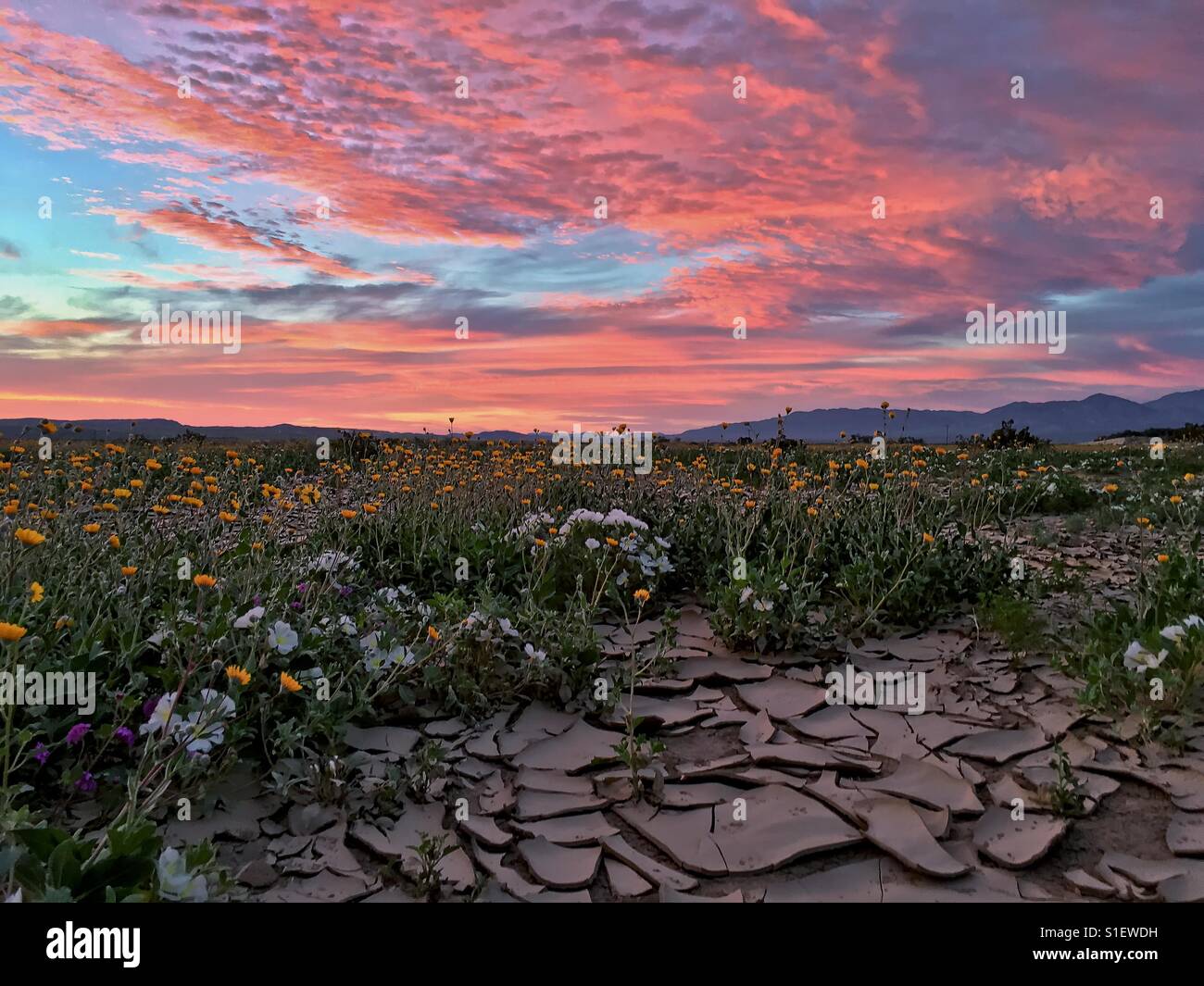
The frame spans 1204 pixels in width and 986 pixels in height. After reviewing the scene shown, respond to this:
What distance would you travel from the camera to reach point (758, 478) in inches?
462

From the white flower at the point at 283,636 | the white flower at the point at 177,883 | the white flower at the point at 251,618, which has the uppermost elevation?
the white flower at the point at 251,618

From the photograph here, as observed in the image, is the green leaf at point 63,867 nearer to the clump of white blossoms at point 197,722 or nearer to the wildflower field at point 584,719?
the wildflower field at point 584,719

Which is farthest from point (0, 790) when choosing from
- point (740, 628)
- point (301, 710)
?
point (740, 628)

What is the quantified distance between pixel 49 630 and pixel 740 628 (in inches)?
146

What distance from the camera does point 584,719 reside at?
13.9 feet

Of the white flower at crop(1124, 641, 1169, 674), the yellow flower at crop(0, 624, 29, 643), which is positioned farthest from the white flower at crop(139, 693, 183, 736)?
the white flower at crop(1124, 641, 1169, 674)

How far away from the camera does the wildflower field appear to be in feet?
9.44

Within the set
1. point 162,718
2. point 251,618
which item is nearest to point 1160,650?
point 251,618

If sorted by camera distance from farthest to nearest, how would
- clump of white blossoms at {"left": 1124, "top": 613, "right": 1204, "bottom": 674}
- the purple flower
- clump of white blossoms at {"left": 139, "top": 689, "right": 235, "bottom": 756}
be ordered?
clump of white blossoms at {"left": 1124, "top": 613, "right": 1204, "bottom": 674}
the purple flower
clump of white blossoms at {"left": 139, "top": 689, "right": 235, "bottom": 756}

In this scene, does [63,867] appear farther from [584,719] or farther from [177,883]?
[584,719]

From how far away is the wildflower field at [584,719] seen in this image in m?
2.88

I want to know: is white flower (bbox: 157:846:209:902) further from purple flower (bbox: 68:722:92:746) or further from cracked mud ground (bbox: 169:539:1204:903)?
purple flower (bbox: 68:722:92:746)

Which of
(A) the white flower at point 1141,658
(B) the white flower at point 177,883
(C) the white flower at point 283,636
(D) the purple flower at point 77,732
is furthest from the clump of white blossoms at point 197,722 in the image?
(A) the white flower at point 1141,658
